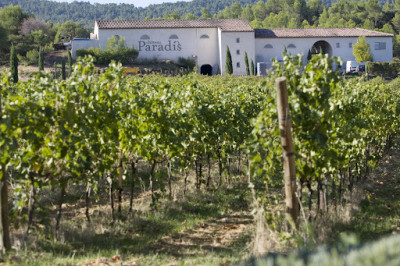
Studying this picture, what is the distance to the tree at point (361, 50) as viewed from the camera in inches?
1783

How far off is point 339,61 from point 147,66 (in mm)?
38572

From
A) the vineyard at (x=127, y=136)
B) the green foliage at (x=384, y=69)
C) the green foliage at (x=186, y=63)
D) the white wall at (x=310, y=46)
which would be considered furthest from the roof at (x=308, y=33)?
the vineyard at (x=127, y=136)

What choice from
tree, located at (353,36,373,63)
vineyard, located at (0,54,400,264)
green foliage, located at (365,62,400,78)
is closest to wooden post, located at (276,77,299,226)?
vineyard, located at (0,54,400,264)

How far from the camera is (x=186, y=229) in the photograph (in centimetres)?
735

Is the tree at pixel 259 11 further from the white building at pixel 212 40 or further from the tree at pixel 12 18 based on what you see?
the tree at pixel 12 18

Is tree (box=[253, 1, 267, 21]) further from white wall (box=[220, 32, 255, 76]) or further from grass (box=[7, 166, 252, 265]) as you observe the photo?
grass (box=[7, 166, 252, 265])

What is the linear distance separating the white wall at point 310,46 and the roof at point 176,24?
2.42m

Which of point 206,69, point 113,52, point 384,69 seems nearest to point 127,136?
point 113,52

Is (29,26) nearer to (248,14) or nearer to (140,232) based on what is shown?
(248,14)

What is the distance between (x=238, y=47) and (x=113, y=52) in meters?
11.1

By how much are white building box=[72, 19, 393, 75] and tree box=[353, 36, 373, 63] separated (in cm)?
241

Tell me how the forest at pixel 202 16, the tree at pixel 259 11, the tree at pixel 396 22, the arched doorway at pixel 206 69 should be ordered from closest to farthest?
the arched doorway at pixel 206 69
the forest at pixel 202 16
the tree at pixel 396 22
the tree at pixel 259 11

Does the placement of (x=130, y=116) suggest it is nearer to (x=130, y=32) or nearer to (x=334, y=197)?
(x=334, y=197)

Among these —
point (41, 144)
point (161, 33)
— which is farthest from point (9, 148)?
point (161, 33)
